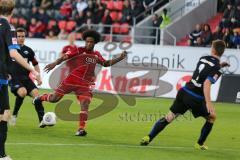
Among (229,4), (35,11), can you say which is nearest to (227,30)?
(229,4)

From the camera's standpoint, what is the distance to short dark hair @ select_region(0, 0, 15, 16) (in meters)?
9.73

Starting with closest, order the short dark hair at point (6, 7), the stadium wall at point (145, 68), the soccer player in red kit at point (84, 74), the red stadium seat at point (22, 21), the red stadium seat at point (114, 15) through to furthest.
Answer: the short dark hair at point (6, 7)
the soccer player in red kit at point (84, 74)
the stadium wall at point (145, 68)
the red stadium seat at point (114, 15)
the red stadium seat at point (22, 21)

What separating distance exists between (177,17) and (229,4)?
10.1 ft

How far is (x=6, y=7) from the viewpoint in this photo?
984 cm

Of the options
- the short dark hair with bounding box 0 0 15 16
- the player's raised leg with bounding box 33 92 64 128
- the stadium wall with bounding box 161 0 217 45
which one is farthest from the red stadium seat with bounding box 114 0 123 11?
the short dark hair with bounding box 0 0 15 16

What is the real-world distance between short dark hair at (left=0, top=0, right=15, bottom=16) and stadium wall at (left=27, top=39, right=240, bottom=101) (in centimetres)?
1500

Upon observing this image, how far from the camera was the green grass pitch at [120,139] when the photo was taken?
11766 mm

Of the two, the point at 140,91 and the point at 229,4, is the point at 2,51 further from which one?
the point at 229,4

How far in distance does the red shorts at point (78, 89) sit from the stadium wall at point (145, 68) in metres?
10.3

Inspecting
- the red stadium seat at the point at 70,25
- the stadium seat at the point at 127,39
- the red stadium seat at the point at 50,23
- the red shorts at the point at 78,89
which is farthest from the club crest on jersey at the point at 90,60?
the red stadium seat at the point at 50,23

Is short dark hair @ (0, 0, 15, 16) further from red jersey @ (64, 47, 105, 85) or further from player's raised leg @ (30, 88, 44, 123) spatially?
player's raised leg @ (30, 88, 44, 123)

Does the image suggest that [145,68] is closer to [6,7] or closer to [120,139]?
[120,139]

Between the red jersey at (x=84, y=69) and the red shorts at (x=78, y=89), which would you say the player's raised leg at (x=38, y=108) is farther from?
the red jersey at (x=84, y=69)

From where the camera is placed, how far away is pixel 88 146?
41.5 ft
